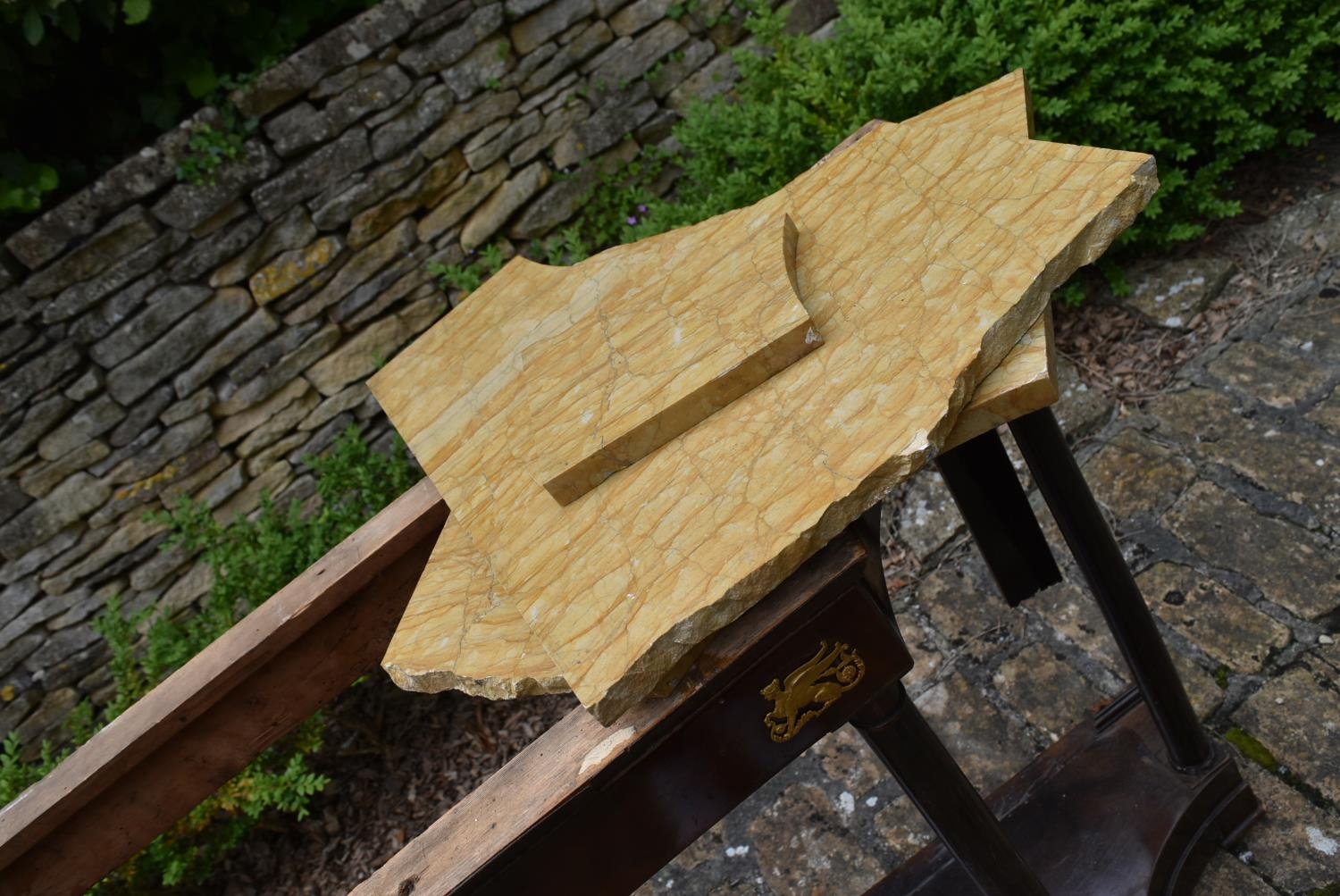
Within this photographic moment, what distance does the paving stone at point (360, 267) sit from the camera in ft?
11.2

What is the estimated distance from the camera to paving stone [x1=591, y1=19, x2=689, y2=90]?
12.2ft

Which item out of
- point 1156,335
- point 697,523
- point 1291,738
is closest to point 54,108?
point 697,523

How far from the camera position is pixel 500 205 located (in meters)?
3.66

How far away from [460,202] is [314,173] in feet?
1.70

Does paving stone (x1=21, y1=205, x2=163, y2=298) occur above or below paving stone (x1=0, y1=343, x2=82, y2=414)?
above

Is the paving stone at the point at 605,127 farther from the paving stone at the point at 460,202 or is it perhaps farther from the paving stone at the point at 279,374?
the paving stone at the point at 279,374

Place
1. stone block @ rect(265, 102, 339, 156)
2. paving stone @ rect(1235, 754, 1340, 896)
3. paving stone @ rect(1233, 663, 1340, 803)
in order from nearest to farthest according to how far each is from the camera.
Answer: paving stone @ rect(1235, 754, 1340, 896) → paving stone @ rect(1233, 663, 1340, 803) → stone block @ rect(265, 102, 339, 156)

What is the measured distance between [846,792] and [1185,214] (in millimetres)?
→ 2109

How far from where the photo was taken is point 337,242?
11.1 ft

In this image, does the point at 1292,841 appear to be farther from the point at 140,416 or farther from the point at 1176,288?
the point at 140,416

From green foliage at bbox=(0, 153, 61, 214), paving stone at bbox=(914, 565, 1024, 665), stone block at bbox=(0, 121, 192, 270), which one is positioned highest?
green foliage at bbox=(0, 153, 61, 214)

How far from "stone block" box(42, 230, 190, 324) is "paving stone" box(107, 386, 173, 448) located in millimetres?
337

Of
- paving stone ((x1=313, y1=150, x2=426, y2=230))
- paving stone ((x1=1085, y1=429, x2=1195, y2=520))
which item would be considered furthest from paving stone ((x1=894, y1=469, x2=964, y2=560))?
paving stone ((x1=313, y1=150, x2=426, y2=230))

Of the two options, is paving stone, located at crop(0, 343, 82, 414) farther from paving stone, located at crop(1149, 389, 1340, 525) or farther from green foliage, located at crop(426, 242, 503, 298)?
paving stone, located at crop(1149, 389, 1340, 525)
